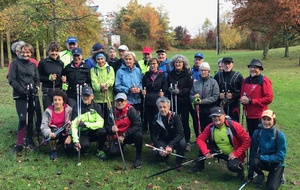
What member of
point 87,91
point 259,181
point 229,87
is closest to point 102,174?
point 87,91

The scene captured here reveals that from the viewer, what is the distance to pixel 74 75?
293 inches

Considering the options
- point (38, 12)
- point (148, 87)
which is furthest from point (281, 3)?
point (148, 87)

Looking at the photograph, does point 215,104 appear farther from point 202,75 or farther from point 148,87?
point 148,87

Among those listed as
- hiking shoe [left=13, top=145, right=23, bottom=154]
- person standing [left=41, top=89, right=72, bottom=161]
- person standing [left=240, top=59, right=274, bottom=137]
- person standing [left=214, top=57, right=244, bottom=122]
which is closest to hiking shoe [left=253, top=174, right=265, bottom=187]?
person standing [left=240, top=59, right=274, bottom=137]

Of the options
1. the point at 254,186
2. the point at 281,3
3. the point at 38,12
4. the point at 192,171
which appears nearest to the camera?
the point at 254,186

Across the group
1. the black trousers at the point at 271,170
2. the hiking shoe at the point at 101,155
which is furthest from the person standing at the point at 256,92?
the hiking shoe at the point at 101,155

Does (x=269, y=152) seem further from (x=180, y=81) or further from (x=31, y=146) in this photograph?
(x=31, y=146)

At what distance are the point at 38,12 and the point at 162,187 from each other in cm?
850

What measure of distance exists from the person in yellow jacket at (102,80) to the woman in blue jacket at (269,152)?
334 cm

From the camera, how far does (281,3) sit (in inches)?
952

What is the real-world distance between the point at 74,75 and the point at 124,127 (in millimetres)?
1592

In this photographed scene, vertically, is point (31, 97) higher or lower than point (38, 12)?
lower

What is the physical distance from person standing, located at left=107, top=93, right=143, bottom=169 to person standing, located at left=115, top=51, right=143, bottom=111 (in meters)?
0.53

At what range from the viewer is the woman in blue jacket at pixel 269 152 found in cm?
592
